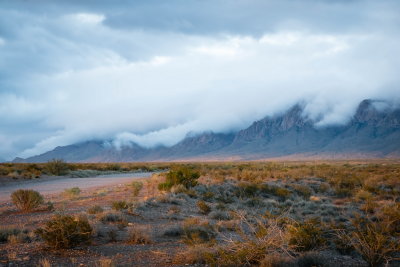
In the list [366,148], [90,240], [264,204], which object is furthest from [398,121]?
[90,240]

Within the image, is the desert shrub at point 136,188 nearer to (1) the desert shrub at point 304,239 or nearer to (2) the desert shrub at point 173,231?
(2) the desert shrub at point 173,231

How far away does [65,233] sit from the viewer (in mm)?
10109

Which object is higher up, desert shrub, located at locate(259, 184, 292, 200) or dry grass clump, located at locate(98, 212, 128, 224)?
dry grass clump, located at locate(98, 212, 128, 224)

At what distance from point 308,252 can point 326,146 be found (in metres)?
194

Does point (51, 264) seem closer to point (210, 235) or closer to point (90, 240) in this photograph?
point (90, 240)

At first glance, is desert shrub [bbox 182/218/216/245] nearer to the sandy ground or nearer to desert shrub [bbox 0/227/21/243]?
desert shrub [bbox 0/227/21/243]

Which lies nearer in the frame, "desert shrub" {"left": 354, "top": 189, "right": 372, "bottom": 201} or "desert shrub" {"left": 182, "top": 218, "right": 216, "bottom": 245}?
"desert shrub" {"left": 182, "top": 218, "right": 216, "bottom": 245}

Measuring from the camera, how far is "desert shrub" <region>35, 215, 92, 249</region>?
9891 mm

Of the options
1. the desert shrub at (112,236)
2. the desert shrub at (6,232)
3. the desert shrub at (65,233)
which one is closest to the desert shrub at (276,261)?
the desert shrub at (112,236)

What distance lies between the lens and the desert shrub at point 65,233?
9891 millimetres

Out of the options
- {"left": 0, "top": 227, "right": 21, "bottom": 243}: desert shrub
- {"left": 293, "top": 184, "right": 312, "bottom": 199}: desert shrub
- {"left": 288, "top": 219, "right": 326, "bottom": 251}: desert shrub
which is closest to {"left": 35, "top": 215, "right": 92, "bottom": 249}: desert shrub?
{"left": 0, "top": 227, "right": 21, "bottom": 243}: desert shrub

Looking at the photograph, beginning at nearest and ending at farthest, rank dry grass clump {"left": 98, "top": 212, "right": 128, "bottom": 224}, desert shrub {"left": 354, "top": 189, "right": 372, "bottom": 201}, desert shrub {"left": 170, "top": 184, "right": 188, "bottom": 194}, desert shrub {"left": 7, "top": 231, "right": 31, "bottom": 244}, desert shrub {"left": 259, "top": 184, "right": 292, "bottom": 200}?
desert shrub {"left": 7, "top": 231, "right": 31, "bottom": 244} → dry grass clump {"left": 98, "top": 212, "right": 128, "bottom": 224} → desert shrub {"left": 170, "top": 184, "right": 188, "bottom": 194} → desert shrub {"left": 354, "top": 189, "right": 372, "bottom": 201} → desert shrub {"left": 259, "top": 184, "right": 292, "bottom": 200}

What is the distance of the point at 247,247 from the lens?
351 inches

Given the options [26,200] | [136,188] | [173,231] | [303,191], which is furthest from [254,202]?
[26,200]
